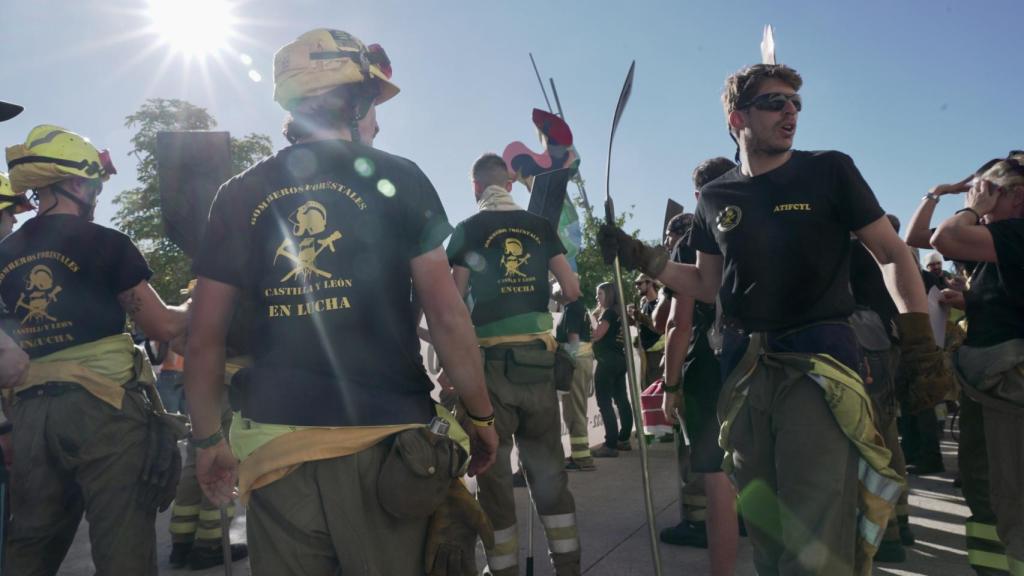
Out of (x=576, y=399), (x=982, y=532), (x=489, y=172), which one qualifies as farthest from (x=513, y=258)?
(x=576, y=399)

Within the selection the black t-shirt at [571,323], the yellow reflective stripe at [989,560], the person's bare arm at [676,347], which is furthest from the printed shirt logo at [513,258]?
the black t-shirt at [571,323]

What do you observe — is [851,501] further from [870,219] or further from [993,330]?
[993,330]

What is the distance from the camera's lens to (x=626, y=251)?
2.84m

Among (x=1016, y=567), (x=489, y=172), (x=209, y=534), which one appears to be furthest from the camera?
(x=209, y=534)

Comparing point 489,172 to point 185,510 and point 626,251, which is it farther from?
point 185,510

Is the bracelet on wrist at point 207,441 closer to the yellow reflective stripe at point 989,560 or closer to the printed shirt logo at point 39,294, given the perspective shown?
the printed shirt logo at point 39,294

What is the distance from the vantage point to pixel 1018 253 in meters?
3.09

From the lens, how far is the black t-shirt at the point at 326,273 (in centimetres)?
182

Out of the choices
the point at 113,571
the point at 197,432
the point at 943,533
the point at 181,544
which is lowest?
the point at 943,533

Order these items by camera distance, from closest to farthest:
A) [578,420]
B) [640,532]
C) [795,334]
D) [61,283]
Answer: [795,334], [61,283], [640,532], [578,420]

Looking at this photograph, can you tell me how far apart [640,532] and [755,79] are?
334 cm

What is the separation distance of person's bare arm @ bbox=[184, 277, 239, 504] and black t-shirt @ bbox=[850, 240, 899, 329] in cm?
341

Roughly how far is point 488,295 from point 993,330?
2439mm

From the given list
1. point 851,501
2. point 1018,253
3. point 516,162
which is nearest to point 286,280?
point 851,501
